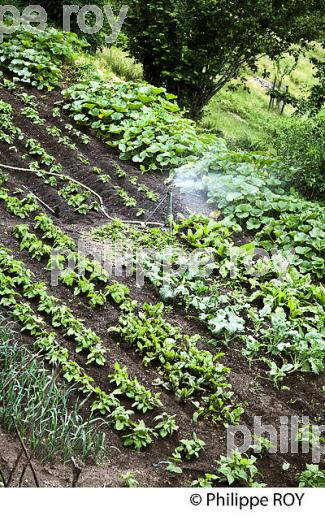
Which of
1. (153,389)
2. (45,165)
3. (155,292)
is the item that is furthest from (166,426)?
(45,165)

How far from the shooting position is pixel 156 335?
14.7ft

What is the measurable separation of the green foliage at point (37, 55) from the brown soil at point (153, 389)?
7.60 feet

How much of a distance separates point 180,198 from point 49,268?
1843 millimetres

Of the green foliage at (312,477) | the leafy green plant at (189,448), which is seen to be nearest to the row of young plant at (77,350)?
the leafy green plant at (189,448)

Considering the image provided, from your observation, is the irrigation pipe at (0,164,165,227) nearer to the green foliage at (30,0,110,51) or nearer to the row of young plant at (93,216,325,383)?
the row of young plant at (93,216,325,383)

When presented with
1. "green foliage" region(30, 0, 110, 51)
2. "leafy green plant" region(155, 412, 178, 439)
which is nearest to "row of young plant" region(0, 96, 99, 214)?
"leafy green plant" region(155, 412, 178, 439)

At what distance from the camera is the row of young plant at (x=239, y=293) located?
4582 millimetres

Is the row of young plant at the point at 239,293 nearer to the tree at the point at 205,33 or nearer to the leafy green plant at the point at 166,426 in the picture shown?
the leafy green plant at the point at 166,426

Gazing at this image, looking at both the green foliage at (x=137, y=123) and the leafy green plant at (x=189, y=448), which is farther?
the green foliage at (x=137, y=123)

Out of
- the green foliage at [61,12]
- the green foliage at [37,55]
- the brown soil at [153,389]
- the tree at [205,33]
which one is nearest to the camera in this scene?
the brown soil at [153,389]

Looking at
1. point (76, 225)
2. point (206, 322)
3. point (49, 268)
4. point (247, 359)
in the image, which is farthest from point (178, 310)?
point (76, 225)

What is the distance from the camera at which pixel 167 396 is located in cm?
408

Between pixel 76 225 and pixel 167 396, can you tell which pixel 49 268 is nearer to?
pixel 76 225

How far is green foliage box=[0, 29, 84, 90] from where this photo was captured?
820 centimetres
